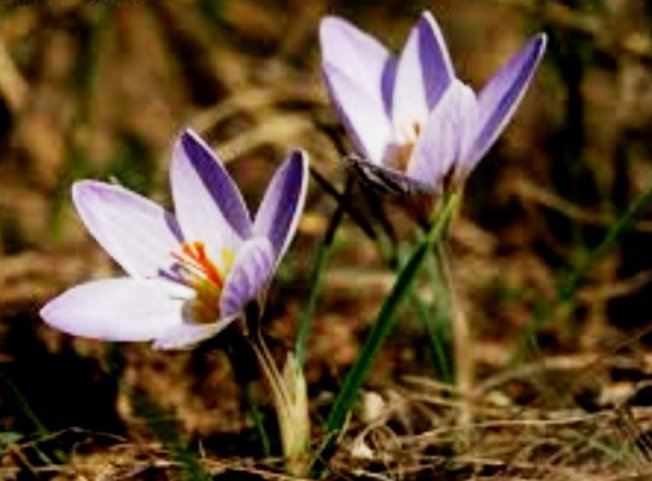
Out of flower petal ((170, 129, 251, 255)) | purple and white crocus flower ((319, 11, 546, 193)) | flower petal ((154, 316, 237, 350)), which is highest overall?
purple and white crocus flower ((319, 11, 546, 193))

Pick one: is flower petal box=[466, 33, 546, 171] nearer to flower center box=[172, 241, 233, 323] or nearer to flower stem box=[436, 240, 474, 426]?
flower stem box=[436, 240, 474, 426]

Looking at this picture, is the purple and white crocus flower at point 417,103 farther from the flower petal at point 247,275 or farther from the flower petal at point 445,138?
the flower petal at point 247,275

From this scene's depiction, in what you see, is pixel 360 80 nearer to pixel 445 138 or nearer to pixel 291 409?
pixel 445 138

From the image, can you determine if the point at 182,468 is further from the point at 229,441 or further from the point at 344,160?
the point at 344,160

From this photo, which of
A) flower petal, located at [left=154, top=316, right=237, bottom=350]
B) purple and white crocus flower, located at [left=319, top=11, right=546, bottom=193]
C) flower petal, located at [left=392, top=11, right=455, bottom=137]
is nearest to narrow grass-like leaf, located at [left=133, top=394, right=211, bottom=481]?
flower petal, located at [left=154, top=316, right=237, bottom=350]

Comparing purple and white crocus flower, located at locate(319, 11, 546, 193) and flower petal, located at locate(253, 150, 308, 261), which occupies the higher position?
purple and white crocus flower, located at locate(319, 11, 546, 193)

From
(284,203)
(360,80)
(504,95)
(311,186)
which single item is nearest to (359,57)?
(360,80)
